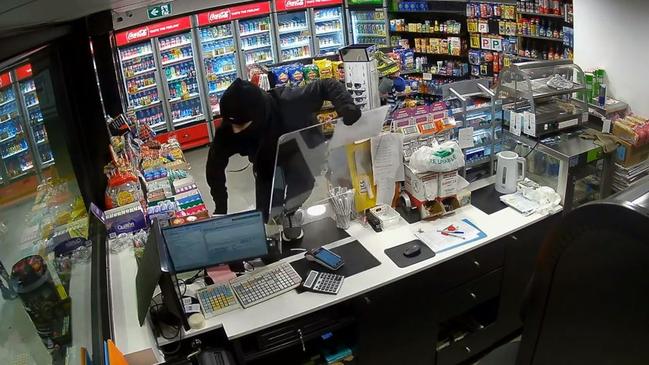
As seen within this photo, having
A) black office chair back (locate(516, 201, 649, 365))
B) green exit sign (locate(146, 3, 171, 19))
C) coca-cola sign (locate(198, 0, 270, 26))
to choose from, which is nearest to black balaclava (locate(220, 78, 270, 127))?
black office chair back (locate(516, 201, 649, 365))

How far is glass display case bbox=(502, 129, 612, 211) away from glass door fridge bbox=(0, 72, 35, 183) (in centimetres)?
331

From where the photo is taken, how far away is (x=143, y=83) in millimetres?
8570

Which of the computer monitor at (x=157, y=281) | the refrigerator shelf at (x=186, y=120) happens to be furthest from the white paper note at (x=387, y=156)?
the refrigerator shelf at (x=186, y=120)

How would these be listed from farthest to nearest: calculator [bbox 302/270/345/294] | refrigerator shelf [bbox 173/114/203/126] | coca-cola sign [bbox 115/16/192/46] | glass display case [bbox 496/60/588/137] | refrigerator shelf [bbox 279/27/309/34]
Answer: refrigerator shelf [bbox 279/27/309/34]
refrigerator shelf [bbox 173/114/203/126]
coca-cola sign [bbox 115/16/192/46]
glass display case [bbox 496/60/588/137]
calculator [bbox 302/270/345/294]

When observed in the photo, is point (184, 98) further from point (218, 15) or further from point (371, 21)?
point (371, 21)

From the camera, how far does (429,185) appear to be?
124 inches

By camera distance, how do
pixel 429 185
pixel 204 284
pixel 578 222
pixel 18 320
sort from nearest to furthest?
1. pixel 578 222
2. pixel 18 320
3. pixel 204 284
4. pixel 429 185

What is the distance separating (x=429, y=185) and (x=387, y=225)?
0.37m

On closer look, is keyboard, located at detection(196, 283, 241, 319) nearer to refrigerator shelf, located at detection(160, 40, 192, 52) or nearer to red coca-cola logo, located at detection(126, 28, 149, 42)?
red coca-cola logo, located at detection(126, 28, 149, 42)

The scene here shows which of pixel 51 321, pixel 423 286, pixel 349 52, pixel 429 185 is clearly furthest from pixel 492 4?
pixel 51 321

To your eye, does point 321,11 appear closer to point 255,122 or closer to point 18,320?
point 255,122

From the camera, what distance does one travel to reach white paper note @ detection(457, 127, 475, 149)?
3350 millimetres

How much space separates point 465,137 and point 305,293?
156cm

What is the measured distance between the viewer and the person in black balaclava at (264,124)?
10.4 ft
